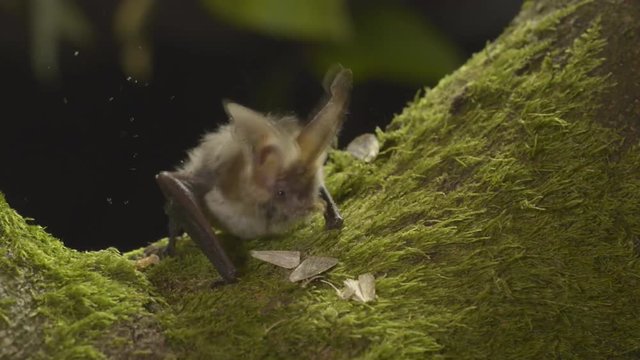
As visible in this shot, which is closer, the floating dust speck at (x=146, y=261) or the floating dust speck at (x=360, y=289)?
the floating dust speck at (x=360, y=289)

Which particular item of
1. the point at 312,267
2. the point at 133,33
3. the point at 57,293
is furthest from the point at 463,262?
the point at 133,33

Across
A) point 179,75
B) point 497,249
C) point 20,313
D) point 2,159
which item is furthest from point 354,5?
point 20,313

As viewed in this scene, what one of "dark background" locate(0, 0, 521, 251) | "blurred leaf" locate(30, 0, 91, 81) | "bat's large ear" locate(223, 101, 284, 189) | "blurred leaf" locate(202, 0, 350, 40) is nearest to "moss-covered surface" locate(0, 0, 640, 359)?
"bat's large ear" locate(223, 101, 284, 189)

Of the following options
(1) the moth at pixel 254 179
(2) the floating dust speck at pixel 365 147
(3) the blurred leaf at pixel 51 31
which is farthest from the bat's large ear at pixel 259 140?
(3) the blurred leaf at pixel 51 31

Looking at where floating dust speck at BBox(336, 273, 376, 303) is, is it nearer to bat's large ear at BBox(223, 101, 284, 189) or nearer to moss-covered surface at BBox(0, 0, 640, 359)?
moss-covered surface at BBox(0, 0, 640, 359)

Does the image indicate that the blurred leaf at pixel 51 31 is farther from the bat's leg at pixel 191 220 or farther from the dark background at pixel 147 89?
the bat's leg at pixel 191 220

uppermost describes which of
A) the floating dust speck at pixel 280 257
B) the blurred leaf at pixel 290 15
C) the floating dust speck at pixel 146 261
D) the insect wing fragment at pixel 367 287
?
the blurred leaf at pixel 290 15
